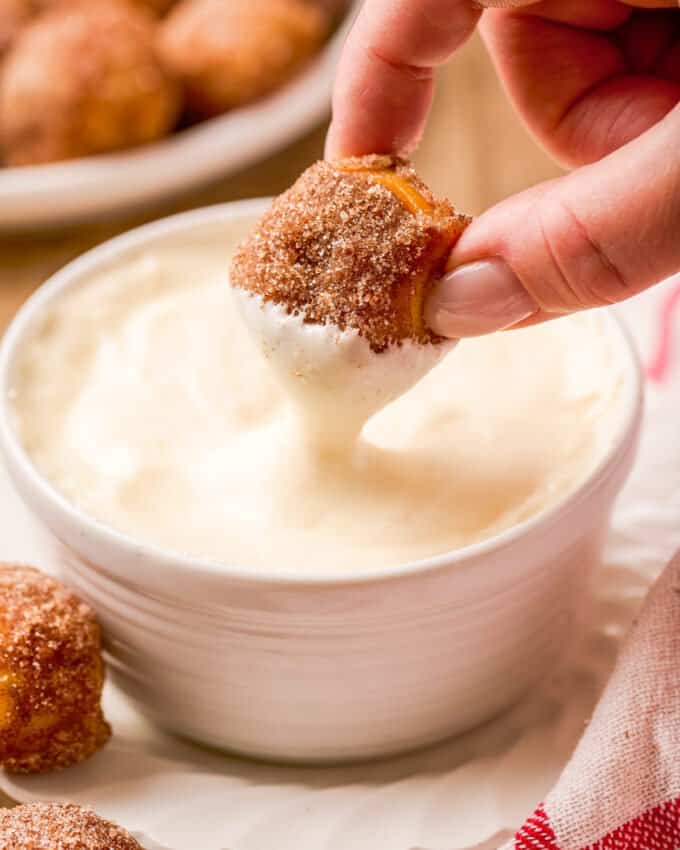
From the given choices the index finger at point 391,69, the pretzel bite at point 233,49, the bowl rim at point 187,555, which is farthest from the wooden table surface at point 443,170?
the index finger at point 391,69

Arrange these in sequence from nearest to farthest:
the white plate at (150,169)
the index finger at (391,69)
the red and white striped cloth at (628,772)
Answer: the red and white striped cloth at (628,772) → the index finger at (391,69) → the white plate at (150,169)

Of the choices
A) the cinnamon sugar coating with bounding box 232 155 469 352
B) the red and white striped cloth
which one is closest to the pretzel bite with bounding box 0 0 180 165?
the cinnamon sugar coating with bounding box 232 155 469 352

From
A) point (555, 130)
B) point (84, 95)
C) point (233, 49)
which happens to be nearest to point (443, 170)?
point (233, 49)

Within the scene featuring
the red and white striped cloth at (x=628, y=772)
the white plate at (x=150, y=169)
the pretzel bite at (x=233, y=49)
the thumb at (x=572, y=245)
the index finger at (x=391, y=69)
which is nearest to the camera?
the thumb at (x=572, y=245)

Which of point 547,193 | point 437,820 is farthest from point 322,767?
point 547,193

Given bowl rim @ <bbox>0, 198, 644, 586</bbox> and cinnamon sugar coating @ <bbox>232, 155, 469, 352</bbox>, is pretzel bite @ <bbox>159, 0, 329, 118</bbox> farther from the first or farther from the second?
cinnamon sugar coating @ <bbox>232, 155, 469, 352</bbox>

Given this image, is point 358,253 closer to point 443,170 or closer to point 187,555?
point 187,555

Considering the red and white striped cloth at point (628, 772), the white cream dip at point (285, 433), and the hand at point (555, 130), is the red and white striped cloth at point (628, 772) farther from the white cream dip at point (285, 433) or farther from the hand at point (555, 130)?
the hand at point (555, 130)
